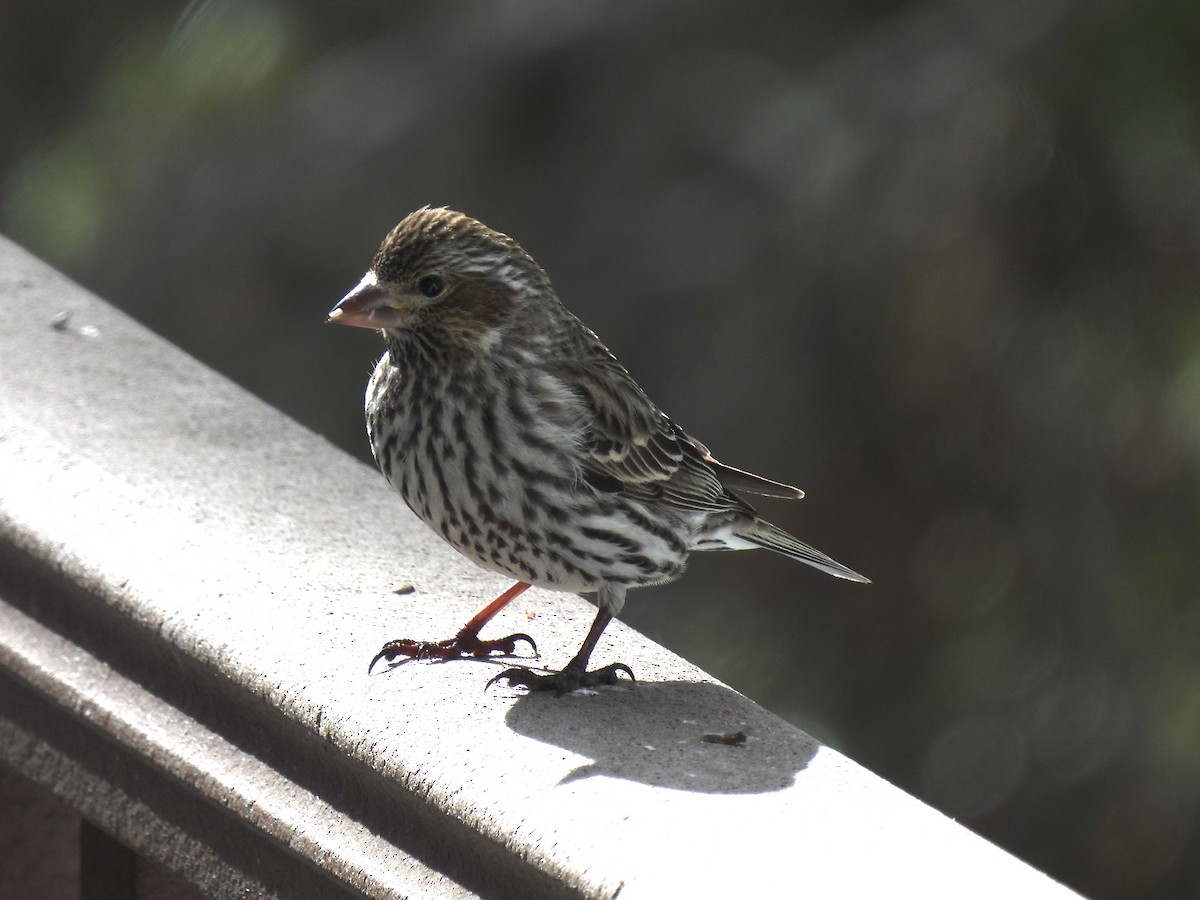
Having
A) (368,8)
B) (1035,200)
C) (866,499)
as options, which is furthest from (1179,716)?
(368,8)

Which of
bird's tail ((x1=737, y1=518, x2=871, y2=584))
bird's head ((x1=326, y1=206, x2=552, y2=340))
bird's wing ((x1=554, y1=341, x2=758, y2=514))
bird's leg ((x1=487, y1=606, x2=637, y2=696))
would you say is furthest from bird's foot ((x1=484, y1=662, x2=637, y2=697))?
bird's tail ((x1=737, y1=518, x2=871, y2=584))

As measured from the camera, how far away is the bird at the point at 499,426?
3.00 metres

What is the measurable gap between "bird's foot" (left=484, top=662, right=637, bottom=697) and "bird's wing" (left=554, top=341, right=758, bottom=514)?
19.4 inches

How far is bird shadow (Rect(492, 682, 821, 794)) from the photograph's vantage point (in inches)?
91.0

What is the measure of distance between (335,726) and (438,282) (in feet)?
3.46

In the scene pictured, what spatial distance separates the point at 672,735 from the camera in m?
2.54

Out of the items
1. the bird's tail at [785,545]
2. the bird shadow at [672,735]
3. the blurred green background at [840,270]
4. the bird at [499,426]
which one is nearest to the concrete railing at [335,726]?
the bird shadow at [672,735]

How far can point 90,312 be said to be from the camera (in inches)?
151

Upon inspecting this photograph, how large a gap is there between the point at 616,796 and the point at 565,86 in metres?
3.73

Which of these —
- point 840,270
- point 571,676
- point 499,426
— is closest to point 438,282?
point 499,426

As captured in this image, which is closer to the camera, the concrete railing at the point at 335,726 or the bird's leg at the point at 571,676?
the concrete railing at the point at 335,726

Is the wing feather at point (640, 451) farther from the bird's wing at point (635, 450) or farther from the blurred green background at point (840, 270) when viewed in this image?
the blurred green background at point (840, 270)

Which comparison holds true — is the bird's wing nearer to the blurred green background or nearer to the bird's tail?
the bird's tail

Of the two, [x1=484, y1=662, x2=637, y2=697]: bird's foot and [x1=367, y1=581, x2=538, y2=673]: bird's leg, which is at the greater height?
[x1=484, y1=662, x2=637, y2=697]: bird's foot
